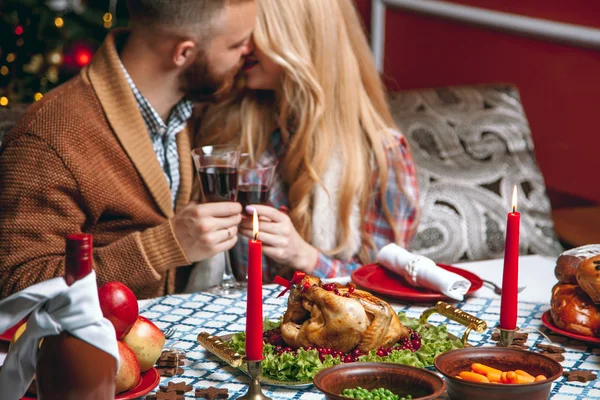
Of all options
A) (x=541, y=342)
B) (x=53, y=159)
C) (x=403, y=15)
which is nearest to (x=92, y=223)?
(x=53, y=159)

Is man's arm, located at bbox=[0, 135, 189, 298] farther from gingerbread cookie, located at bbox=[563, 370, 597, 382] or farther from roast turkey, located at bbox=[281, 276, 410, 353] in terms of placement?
gingerbread cookie, located at bbox=[563, 370, 597, 382]

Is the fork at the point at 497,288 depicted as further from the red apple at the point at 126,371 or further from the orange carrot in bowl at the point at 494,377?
the red apple at the point at 126,371

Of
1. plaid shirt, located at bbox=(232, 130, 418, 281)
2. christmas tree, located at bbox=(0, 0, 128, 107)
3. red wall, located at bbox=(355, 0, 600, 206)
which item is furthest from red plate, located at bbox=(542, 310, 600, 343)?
christmas tree, located at bbox=(0, 0, 128, 107)

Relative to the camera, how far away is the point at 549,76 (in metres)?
3.32

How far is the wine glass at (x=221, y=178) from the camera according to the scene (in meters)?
1.90

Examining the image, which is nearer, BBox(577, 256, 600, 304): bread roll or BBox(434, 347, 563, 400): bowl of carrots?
BBox(434, 347, 563, 400): bowl of carrots

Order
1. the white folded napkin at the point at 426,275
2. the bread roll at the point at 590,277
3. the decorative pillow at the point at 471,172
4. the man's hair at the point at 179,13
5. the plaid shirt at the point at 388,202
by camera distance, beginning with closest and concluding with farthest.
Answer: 1. the bread roll at the point at 590,277
2. the white folded napkin at the point at 426,275
3. the man's hair at the point at 179,13
4. the plaid shirt at the point at 388,202
5. the decorative pillow at the point at 471,172

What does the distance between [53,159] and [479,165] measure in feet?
4.80

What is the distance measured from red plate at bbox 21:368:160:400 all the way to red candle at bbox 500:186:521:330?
547 millimetres

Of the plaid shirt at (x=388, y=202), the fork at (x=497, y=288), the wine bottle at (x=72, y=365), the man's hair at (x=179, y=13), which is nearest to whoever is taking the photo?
the wine bottle at (x=72, y=365)

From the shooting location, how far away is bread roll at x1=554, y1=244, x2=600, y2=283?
5.17 feet

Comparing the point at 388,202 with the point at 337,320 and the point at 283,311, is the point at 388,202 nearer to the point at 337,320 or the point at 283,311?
the point at 283,311

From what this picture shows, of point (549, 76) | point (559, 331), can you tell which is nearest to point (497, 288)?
point (559, 331)

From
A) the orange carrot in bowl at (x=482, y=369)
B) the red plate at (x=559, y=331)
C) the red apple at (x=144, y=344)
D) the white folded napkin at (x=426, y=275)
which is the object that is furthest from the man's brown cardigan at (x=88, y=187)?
the orange carrot in bowl at (x=482, y=369)
